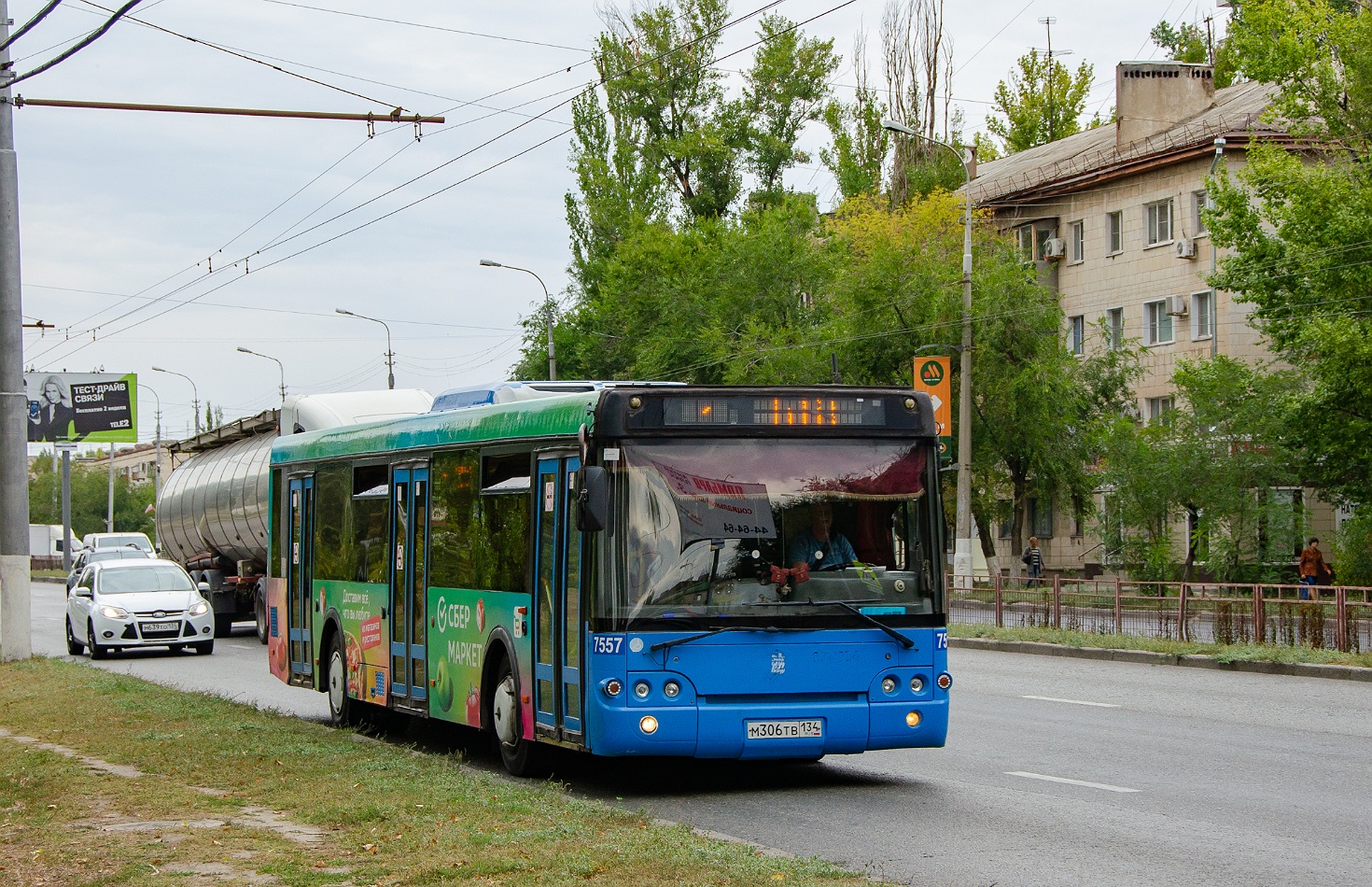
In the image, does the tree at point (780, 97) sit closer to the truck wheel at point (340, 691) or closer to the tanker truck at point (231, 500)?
the tanker truck at point (231, 500)

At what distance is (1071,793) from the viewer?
11.0 m

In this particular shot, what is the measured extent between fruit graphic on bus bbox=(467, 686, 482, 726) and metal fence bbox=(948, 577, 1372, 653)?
13975mm

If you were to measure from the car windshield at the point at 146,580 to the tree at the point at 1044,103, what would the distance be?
53.6 metres

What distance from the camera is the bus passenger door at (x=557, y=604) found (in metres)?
10.9

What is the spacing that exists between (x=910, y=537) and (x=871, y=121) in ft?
171

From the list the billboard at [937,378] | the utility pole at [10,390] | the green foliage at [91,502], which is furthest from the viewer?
the green foliage at [91,502]

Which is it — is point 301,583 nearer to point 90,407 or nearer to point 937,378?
point 937,378

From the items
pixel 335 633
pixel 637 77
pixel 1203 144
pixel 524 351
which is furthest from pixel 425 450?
pixel 524 351

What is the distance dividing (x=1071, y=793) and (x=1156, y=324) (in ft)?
146

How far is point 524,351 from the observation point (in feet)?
228

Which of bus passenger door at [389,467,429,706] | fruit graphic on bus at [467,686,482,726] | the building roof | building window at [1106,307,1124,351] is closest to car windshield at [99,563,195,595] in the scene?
bus passenger door at [389,467,429,706]

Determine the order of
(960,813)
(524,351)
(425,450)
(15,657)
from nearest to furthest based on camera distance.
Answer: (960,813), (425,450), (15,657), (524,351)

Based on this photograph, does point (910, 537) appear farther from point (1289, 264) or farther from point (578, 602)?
point (1289, 264)

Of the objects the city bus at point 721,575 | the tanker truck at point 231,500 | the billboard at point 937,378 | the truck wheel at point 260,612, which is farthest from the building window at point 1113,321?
the city bus at point 721,575
